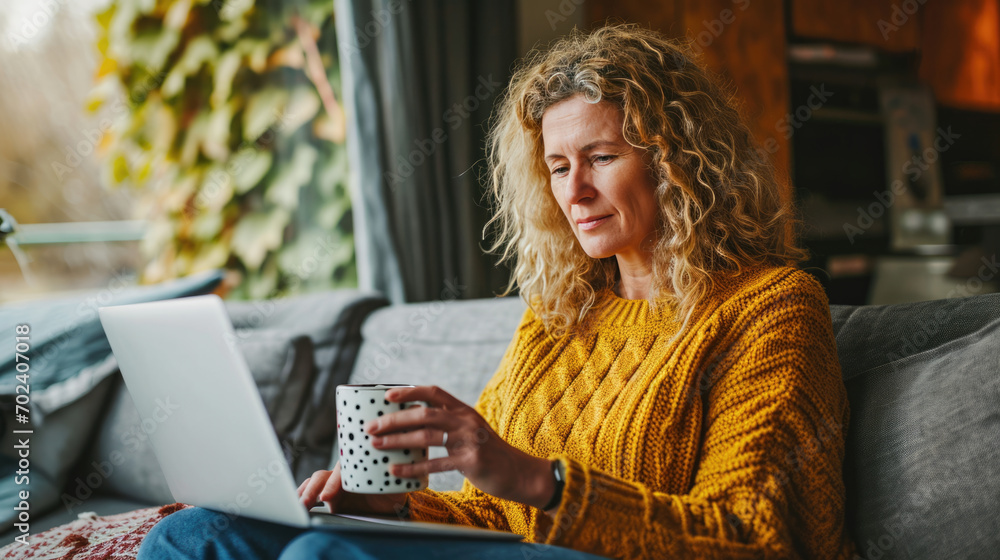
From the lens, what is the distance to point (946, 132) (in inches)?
155

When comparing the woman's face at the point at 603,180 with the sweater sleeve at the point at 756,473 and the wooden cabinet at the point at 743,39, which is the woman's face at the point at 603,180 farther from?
the wooden cabinet at the point at 743,39

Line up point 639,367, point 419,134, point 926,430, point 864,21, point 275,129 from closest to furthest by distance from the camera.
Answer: point 926,430 → point 639,367 → point 419,134 → point 275,129 → point 864,21

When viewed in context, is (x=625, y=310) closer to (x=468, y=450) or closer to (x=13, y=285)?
(x=468, y=450)

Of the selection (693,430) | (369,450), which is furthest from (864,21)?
(369,450)

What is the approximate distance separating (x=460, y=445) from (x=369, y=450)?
0.10m

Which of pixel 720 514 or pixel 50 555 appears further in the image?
pixel 50 555

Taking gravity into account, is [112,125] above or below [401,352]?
above

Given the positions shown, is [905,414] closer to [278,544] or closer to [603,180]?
[603,180]

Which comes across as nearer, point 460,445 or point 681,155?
point 460,445

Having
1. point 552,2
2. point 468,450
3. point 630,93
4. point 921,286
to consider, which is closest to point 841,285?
point 921,286

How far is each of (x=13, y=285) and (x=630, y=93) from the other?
7.63 feet

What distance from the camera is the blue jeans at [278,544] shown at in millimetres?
793

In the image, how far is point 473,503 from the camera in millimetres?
1209

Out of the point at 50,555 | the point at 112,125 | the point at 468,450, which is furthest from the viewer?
the point at 112,125
